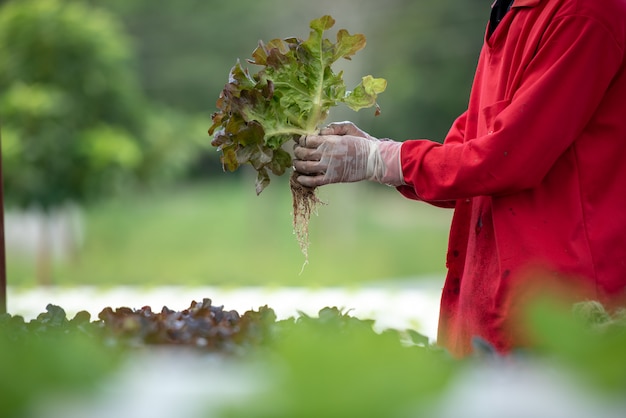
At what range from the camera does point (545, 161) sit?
197cm

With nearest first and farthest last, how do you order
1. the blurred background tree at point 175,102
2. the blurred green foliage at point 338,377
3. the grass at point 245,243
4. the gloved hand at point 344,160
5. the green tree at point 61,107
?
the blurred green foliage at point 338,377 → the gloved hand at point 344,160 → the green tree at point 61,107 → the blurred background tree at point 175,102 → the grass at point 245,243

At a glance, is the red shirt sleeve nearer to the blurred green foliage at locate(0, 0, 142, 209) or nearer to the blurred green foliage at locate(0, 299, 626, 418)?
the blurred green foliage at locate(0, 299, 626, 418)

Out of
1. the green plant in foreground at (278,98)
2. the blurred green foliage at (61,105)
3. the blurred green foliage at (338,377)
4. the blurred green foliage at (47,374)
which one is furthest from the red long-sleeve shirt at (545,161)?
the blurred green foliage at (61,105)

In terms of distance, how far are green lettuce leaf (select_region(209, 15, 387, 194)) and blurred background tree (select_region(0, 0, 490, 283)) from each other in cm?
621

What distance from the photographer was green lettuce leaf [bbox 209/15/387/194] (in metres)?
2.34

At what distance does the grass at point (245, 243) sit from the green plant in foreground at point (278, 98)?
23.1ft

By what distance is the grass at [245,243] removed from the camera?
13.8 metres

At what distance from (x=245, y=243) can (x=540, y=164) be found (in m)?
18.0

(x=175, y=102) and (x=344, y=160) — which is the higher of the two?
(x=175, y=102)

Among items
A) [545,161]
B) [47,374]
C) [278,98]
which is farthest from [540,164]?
[47,374]

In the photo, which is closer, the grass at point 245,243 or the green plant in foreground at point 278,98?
the green plant in foreground at point 278,98

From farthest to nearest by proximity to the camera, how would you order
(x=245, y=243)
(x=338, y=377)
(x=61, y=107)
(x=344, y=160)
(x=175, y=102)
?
(x=175, y=102)
(x=245, y=243)
(x=61, y=107)
(x=344, y=160)
(x=338, y=377)

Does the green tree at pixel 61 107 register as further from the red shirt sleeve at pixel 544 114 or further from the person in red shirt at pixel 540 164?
the red shirt sleeve at pixel 544 114

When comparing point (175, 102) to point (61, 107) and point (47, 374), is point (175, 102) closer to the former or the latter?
point (61, 107)
